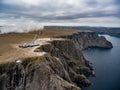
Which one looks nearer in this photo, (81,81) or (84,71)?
(81,81)

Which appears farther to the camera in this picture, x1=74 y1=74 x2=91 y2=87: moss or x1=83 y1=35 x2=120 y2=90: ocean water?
x1=74 y1=74 x2=91 y2=87: moss

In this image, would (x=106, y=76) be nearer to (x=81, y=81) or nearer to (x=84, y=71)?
(x=84, y=71)

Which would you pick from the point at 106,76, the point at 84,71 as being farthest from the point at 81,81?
the point at 84,71

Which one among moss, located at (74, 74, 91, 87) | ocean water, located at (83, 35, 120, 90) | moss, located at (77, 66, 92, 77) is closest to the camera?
ocean water, located at (83, 35, 120, 90)

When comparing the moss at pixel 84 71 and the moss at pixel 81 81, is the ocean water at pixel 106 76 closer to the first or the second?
the moss at pixel 81 81

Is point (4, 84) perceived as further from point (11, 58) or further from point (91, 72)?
point (91, 72)

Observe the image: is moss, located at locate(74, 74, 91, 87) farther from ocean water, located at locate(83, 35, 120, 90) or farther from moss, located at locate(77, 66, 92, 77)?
moss, located at locate(77, 66, 92, 77)

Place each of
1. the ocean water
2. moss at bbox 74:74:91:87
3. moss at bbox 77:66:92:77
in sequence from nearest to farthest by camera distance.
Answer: the ocean water
moss at bbox 74:74:91:87
moss at bbox 77:66:92:77

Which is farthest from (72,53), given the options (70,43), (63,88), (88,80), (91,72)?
(63,88)

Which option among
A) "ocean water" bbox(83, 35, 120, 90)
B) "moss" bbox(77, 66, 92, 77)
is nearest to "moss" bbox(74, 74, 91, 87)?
"ocean water" bbox(83, 35, 120, 90)

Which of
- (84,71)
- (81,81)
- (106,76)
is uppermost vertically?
(81,81)

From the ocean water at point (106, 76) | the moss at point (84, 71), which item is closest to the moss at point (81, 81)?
the ocean water at point (106, 76)
